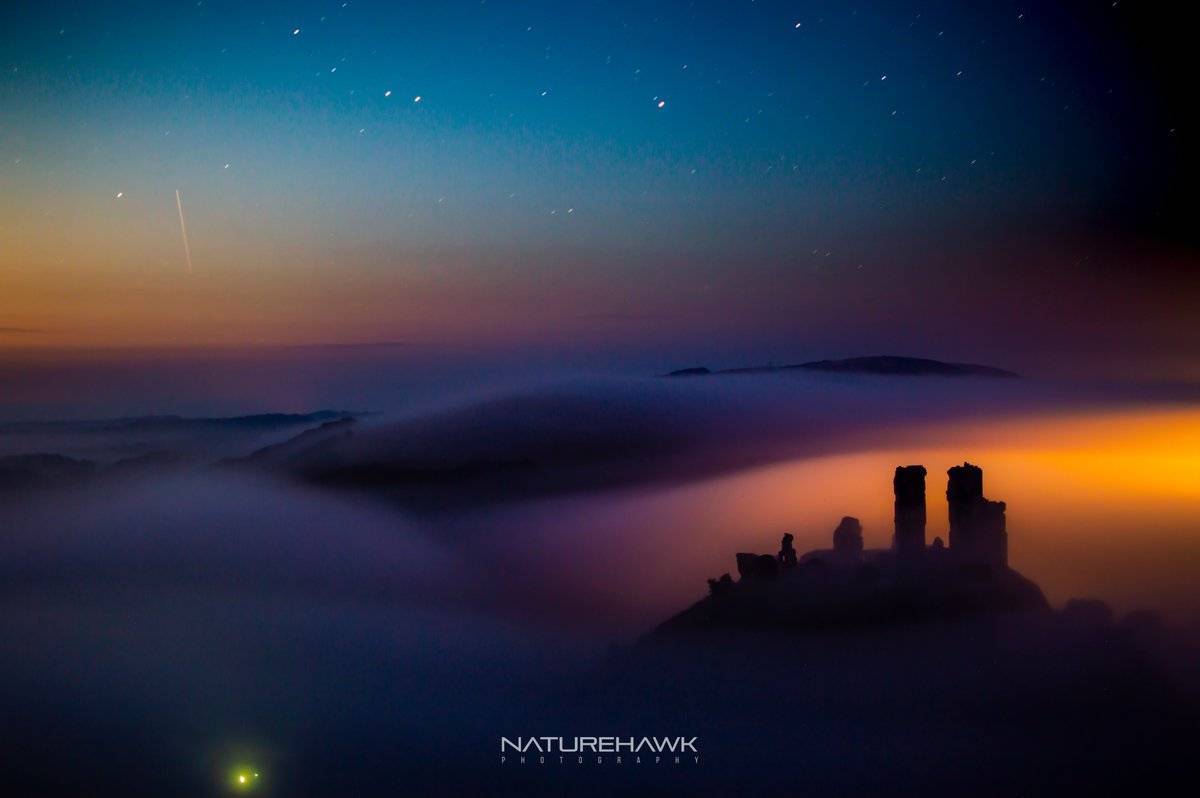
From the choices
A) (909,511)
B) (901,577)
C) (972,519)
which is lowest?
(901,577)

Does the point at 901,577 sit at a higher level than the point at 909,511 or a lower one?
lower

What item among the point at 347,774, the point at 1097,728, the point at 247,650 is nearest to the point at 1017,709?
the point at 1097,728

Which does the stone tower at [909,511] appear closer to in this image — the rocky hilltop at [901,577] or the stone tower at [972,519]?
the rocky hilltop at [901,577]

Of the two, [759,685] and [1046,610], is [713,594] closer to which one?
[759,685]

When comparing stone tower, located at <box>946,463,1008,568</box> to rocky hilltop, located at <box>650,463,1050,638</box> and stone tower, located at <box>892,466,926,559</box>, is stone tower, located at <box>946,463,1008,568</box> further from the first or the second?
stone tower, located at <box>892,466,926,559</box>

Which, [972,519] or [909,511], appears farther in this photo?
[909,511]

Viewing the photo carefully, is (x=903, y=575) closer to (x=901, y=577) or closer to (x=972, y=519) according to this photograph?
(x=901, y=577)

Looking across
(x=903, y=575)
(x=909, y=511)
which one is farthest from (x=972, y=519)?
(x=903, y=575)
